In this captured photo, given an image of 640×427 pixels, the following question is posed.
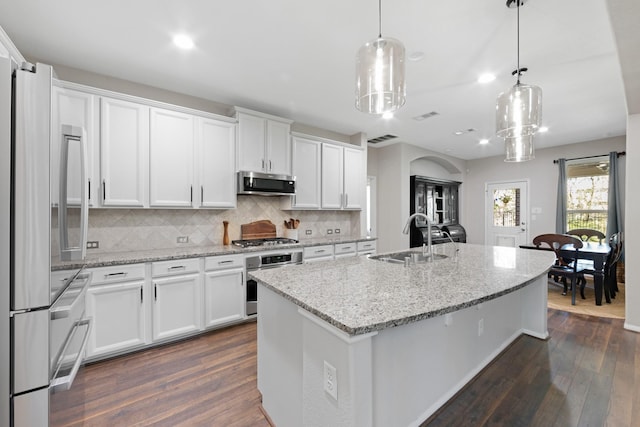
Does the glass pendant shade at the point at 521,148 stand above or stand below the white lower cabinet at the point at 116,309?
above

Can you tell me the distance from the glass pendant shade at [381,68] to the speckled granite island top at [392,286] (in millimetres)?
1106

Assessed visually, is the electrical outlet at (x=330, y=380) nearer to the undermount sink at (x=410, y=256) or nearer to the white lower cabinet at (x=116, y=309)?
the undermount sink at (x=410, y=256)

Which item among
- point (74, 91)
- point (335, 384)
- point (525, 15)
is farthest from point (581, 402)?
point (74, 91)

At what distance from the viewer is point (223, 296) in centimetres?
295

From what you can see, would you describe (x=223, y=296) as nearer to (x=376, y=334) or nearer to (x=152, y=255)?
(x=152, y=255)

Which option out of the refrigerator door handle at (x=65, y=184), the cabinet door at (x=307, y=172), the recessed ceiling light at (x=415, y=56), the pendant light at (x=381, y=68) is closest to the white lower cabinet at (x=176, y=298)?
the refrigerator door handle at (x=65, y=184)

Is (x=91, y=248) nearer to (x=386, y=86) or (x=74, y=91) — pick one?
(x=74, y=91)

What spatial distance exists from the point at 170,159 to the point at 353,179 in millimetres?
2705

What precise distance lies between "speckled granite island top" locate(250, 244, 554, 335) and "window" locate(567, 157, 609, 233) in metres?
4.62

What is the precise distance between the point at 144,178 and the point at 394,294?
8.77 ft

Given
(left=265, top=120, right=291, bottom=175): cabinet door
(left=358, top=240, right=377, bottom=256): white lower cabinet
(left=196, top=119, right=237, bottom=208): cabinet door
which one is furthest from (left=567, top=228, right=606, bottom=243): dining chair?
(left=196, top=119, right=237, bottom=208): cabinet door

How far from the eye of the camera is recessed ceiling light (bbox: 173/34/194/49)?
7.18 ft

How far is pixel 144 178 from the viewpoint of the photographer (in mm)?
2783

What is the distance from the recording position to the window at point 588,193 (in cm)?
529
